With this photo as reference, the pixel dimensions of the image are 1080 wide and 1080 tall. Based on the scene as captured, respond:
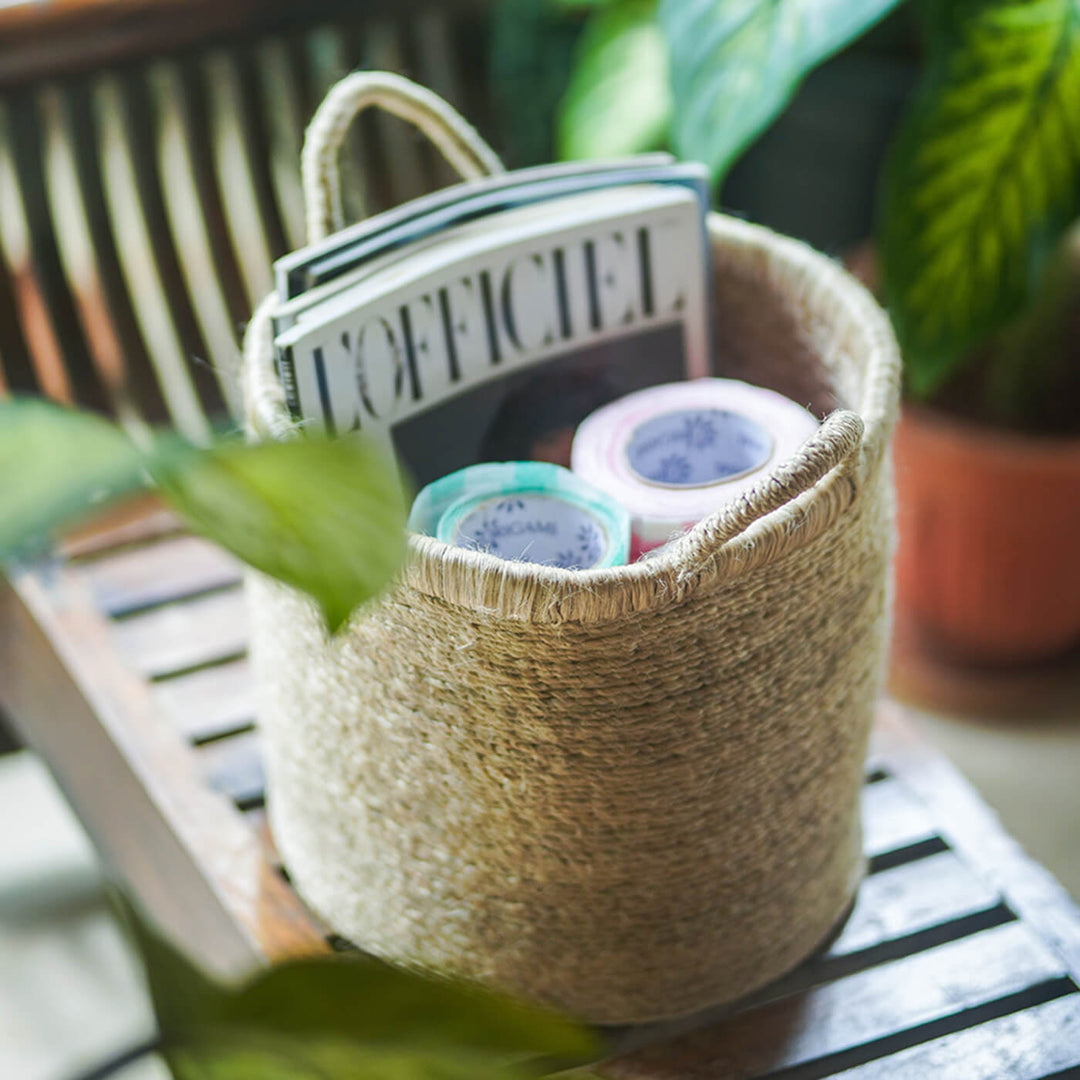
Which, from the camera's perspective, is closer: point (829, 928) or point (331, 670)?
point (331, 670)

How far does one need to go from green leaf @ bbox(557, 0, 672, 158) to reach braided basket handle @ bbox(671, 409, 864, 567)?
621mm

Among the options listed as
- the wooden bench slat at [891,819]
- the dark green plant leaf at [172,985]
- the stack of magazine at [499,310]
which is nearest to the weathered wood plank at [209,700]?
the stack of magazine at [499,310]

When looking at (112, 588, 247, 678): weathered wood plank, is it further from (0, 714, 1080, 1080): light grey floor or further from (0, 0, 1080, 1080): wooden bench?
(0, 714, 1080, 1080): light grey floor

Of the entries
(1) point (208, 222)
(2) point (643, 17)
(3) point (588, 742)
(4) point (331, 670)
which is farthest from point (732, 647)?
(1) point (208, 222)

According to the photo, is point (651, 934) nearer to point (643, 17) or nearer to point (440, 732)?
point (440, 732)

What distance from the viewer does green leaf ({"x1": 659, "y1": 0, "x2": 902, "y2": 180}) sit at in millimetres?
707

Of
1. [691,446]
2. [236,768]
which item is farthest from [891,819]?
[236,768]

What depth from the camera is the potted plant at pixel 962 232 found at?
735 mm

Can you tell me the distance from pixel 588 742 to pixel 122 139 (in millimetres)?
817

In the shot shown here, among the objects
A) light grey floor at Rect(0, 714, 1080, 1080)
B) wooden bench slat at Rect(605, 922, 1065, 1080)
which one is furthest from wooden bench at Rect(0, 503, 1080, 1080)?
light grey floor at Rect(0, 714, 1080, 1080)

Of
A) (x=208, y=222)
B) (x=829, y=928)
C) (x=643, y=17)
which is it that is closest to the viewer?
(x=829, y=928)

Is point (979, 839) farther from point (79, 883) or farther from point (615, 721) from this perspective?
point (79, 883)

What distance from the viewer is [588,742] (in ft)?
1.57

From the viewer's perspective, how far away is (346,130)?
59 centimetres
